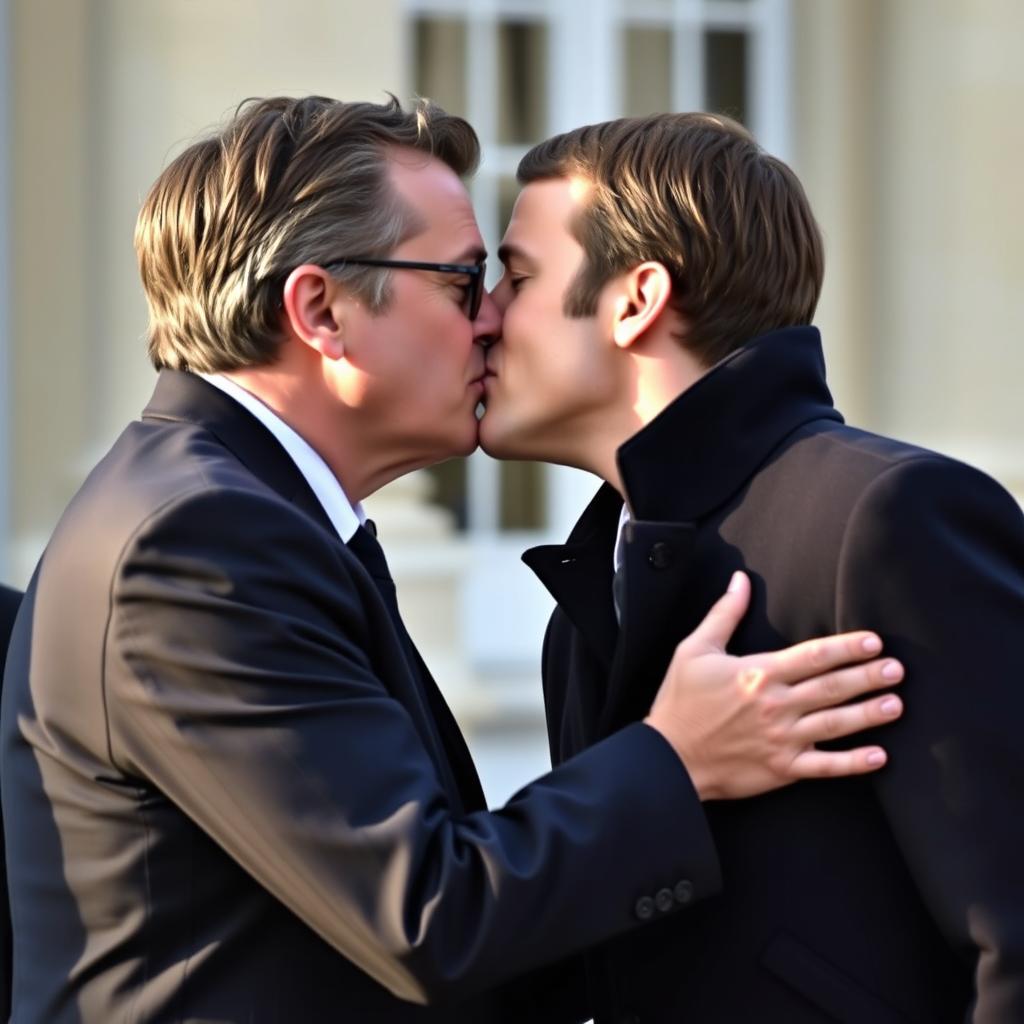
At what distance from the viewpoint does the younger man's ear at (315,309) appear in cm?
243

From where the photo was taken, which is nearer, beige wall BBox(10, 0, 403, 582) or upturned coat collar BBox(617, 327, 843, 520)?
upturned coat collar BBox(617, 327, 843, 520)

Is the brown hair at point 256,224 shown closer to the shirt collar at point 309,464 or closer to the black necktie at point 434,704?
the shirt collar at point 309,464

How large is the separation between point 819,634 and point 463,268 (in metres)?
0.82

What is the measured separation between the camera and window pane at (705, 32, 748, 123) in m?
6.89

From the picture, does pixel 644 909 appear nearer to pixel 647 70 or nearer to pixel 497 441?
pixel 497 441

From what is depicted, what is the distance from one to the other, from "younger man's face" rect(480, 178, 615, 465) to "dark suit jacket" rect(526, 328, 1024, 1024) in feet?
0.83

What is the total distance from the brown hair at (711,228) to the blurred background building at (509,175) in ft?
11.7

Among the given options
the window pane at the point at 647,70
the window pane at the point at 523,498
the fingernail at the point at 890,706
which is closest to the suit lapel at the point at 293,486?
the fingernail at the point at 890,706

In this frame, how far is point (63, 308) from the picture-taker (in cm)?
576

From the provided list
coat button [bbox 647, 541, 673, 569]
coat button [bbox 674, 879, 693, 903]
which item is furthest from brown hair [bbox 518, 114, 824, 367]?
coat button [bbox 674, 879, 693, 903]

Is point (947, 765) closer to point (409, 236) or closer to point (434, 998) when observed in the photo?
point (434, 998)

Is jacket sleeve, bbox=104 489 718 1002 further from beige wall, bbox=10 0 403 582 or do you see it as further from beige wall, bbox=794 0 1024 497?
beige wall, bbox=794 0 1024 497

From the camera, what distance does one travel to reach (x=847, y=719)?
1996 millimetres

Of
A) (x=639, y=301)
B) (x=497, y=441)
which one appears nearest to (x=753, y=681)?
(x=639, y=301)
